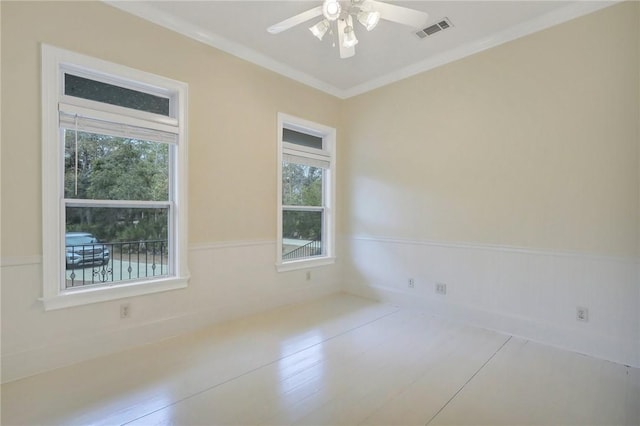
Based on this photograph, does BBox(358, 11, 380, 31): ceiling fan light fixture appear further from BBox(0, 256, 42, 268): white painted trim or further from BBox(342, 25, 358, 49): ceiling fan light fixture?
BBox(0, 256, 42, 268): white painted trim

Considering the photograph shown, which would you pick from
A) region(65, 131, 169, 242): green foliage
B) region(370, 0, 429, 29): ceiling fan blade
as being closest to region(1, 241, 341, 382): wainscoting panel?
region(65, 131, 169, 242): green foliage

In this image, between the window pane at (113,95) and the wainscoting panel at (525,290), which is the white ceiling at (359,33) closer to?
the window pane at (113,95)

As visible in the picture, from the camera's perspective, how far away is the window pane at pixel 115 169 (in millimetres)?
2477

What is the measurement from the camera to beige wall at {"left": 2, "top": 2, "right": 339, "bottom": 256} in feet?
7.14

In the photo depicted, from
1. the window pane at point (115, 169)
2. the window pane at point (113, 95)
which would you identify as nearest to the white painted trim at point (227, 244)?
the window pane at point (115, 169)

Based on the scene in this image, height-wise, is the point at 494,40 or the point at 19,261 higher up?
the point at 494,40

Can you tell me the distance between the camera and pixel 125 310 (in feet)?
8.74

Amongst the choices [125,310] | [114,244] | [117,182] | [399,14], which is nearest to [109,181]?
[117,182]

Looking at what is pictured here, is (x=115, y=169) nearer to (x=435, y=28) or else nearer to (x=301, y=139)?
(x=301, y=139)

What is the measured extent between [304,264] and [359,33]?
2.69 meters

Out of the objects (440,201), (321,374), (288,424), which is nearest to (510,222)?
(440,201)

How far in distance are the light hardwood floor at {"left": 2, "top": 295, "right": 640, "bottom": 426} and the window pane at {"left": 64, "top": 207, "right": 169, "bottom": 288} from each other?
66cm

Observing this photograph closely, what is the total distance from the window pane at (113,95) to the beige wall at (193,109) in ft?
0.71

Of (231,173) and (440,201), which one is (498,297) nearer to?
(440,201)
